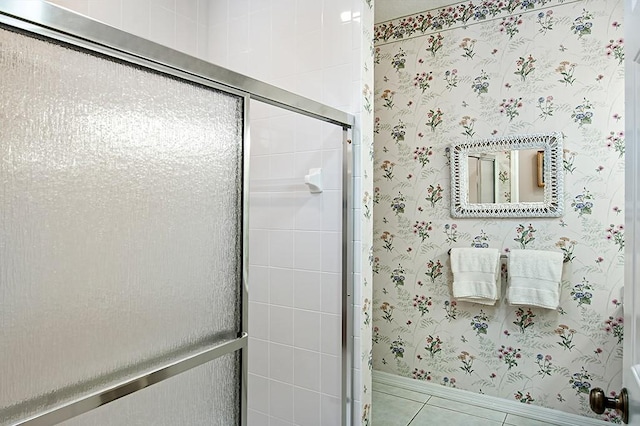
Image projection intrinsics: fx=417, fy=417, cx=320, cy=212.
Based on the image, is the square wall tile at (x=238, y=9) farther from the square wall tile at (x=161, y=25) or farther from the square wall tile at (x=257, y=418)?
the square wall tile at (x=257, y=418)

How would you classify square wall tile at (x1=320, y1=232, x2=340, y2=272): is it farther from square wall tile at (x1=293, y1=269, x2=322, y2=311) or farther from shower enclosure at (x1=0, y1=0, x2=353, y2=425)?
shower enclosure at (x1=0, y1=0, x2=353, y2=425)

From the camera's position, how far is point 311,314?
1766 millimetres

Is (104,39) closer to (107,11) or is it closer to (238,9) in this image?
(107,11)

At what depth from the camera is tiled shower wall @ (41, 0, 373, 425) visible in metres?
1.69

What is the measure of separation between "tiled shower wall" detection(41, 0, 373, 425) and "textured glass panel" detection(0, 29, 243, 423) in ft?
2.24

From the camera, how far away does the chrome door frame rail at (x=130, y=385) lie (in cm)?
74

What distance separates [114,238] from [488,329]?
223 cm

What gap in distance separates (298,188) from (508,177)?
1.31 metres

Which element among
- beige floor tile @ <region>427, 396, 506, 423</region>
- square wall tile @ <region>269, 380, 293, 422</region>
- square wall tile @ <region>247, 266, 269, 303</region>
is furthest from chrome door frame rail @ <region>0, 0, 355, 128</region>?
beige floor tile @ <region>427, 396, 506, 423</region>

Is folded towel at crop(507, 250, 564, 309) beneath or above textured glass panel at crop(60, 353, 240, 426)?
above

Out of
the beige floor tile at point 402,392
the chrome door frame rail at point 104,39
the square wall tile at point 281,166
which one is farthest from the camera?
the beige floor tile at point 402,392

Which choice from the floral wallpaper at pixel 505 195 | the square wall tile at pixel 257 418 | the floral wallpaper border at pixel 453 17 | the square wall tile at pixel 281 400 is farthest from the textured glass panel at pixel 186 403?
the floral wallpaper border at pixel 453 17

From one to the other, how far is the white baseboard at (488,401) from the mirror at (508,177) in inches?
42.0

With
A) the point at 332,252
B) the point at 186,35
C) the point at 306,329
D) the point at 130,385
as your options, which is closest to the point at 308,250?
the point at 332,252
